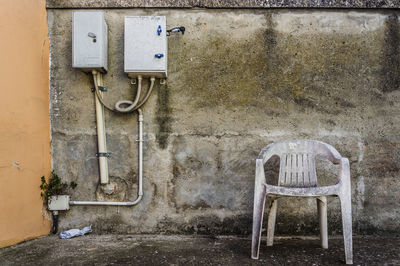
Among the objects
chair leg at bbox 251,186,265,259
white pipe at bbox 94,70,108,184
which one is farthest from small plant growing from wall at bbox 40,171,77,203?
chair leg at bbox 251,186,265,259

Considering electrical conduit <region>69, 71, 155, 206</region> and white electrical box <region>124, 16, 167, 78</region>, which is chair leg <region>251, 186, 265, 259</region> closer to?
electrical conduit <region>69, 71, 155, 206</region>

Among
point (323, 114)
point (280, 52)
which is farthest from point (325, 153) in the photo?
point (280, 52)

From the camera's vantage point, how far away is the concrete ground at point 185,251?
2318 millimetres

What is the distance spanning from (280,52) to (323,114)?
76cm

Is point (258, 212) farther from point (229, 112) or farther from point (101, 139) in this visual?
point (101, 139)

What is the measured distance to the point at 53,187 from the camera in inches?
117

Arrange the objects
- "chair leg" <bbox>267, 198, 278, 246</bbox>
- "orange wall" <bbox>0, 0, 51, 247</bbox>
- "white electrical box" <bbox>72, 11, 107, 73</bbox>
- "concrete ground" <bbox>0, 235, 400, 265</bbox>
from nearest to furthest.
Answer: "concrete ground" <bbox>0, 235, 400, 265</bbox>
"orange wall" <bbox>0, 0, 51, 247</bbox>
"chair leg" <bbox>267, 198, 278, 246</bbox>
"white electrical box" <bbox>72, 11, 107, 73</bbox>

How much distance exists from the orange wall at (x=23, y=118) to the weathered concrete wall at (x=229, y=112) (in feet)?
0.49

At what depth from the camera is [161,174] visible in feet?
10.0

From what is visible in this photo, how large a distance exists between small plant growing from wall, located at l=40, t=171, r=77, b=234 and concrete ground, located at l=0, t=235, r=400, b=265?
0.21m

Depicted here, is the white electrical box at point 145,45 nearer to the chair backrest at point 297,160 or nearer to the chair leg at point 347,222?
the chair backrest at point 297,160

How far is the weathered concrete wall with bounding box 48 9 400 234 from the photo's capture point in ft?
9.98

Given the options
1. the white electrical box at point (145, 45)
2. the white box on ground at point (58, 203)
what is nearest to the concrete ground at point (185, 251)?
the white box on ground at point (58, 203)

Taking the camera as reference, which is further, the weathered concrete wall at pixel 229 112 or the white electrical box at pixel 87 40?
the weathered concrete wall at pixel 229 112
